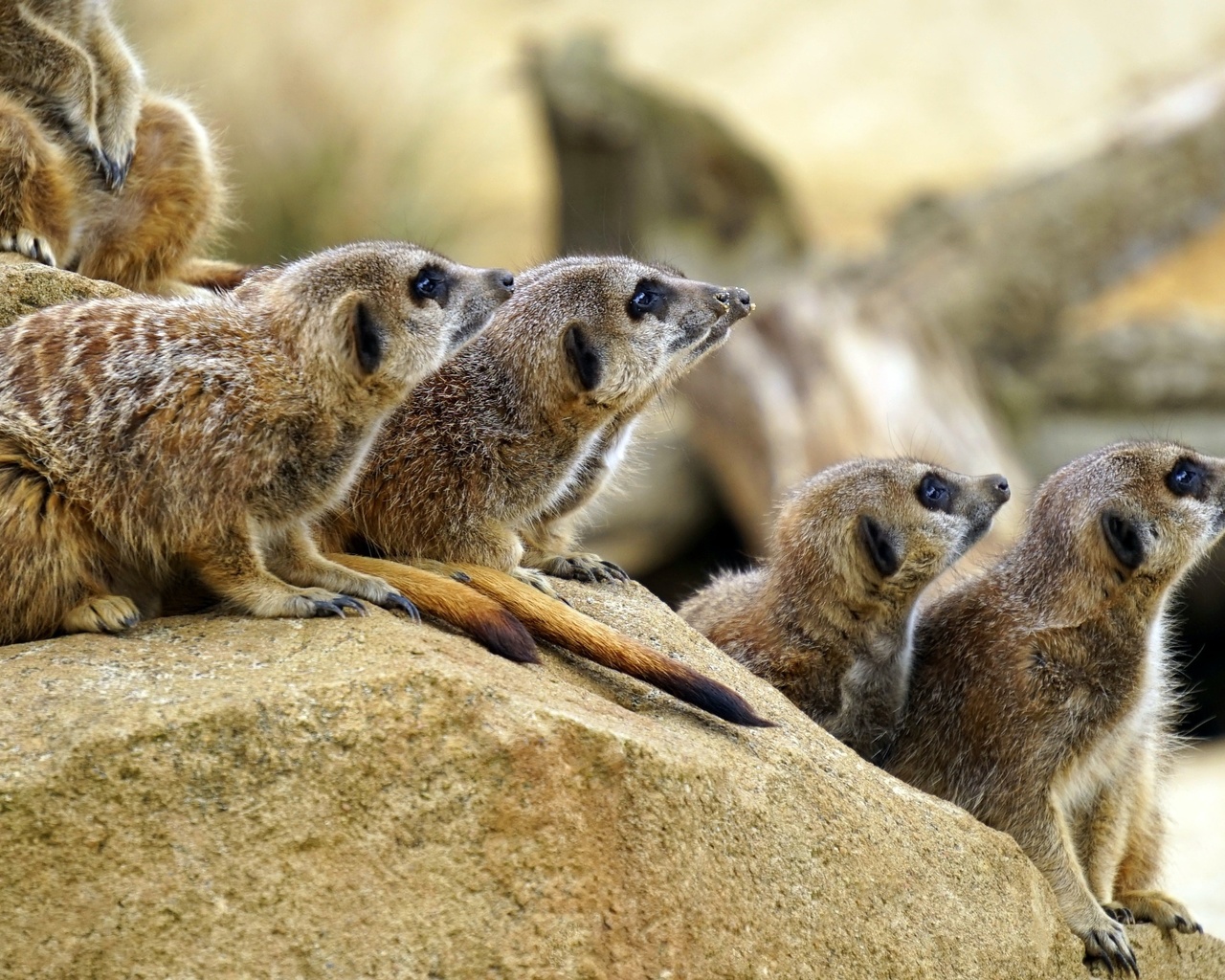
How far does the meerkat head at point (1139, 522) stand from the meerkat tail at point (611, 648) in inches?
42.7

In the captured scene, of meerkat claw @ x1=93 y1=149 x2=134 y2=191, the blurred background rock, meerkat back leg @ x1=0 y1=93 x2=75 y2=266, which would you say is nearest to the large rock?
meerkat back leg @ x1=0 y1=93 x2=75 y2=266

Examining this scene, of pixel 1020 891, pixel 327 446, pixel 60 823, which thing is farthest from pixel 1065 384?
pixel 60 823

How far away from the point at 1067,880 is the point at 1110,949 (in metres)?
0.19

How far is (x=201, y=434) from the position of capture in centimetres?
333

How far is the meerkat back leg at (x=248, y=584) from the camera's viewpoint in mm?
3365

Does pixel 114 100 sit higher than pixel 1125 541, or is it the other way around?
pixel 114 100

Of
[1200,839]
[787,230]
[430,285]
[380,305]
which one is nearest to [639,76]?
[787,230]

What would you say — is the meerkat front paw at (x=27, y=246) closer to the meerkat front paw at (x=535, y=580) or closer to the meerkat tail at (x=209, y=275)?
the meerkat tail at (x=209, y=275)

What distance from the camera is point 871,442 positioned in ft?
28.5

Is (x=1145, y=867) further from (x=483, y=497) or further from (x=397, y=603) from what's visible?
(x=397, y=603)

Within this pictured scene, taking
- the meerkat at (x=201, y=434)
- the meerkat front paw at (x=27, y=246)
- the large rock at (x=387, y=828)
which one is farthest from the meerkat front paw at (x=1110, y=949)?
the meerkat front paw at (x=27, y=246)

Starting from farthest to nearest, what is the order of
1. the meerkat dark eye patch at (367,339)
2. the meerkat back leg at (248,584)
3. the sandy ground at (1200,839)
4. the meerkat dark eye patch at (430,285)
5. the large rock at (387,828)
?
the sandy ground at (1200,839), the meerkat dark eye patch at (430,285), the meerkat dark eye patch at (367,339), the meerkat back leg at (248,584), the large rock at (387,828)

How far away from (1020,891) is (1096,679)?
2.02ft

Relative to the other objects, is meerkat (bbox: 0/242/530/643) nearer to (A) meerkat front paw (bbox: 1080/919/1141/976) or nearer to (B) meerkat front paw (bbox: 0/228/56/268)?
(B) meerkat front paw (bbox: 0/228/56/268)
